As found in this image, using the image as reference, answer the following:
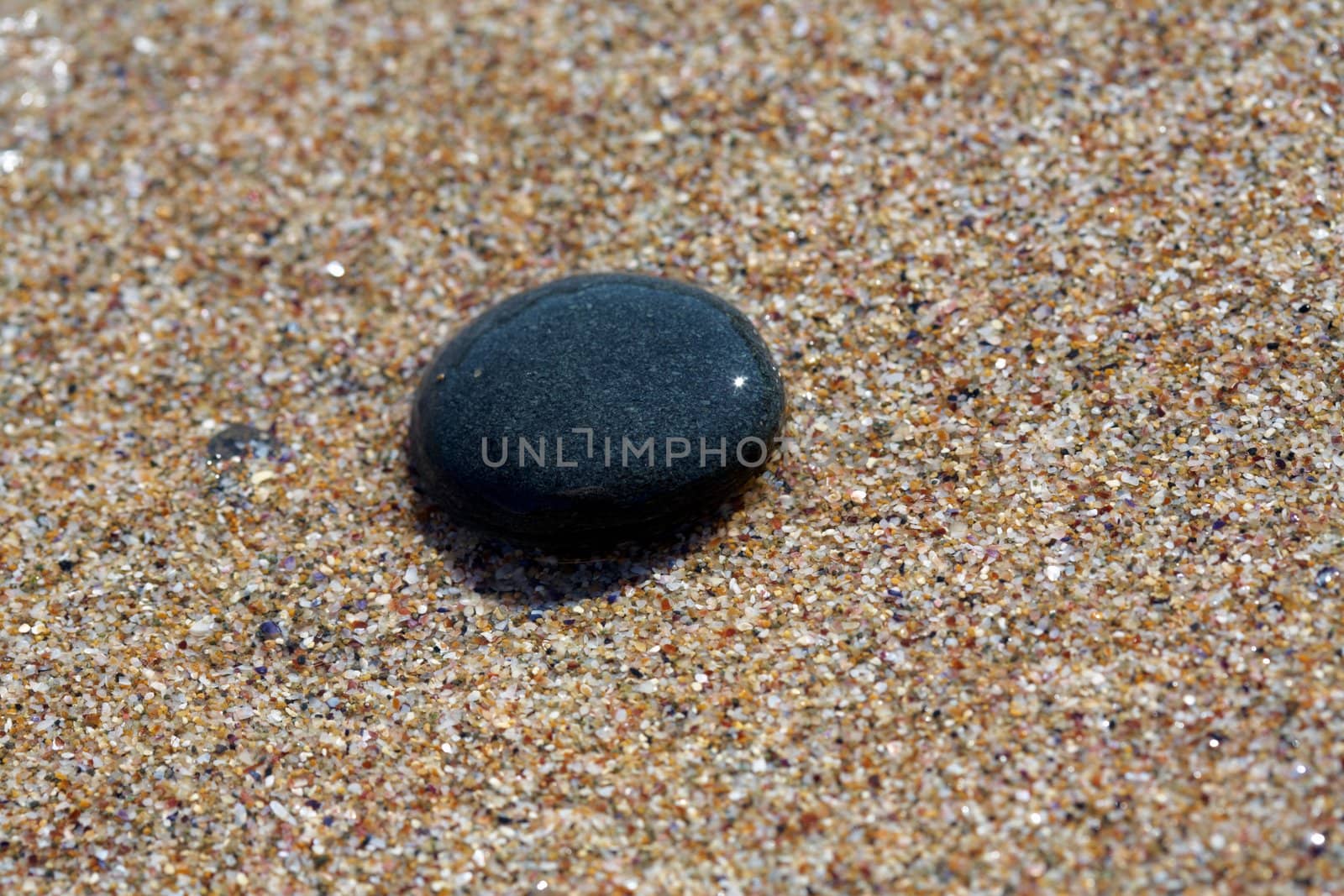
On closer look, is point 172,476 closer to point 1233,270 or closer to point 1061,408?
point 1061,408

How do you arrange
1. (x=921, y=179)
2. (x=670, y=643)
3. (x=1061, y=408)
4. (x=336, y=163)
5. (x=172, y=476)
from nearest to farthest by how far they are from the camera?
(x=670, y=643)
(x=1061, y=408)
(x=172, y=476)
(x=921, y=179)
(x=336, y=163)

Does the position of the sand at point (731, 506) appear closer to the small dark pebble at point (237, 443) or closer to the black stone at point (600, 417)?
the small dark pebble at point (237, 443)

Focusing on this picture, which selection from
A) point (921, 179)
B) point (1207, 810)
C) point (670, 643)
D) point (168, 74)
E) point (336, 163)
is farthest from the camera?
point (168, 74)

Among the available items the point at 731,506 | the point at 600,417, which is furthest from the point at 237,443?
the point at 731,506

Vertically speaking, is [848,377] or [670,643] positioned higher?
[848,377]

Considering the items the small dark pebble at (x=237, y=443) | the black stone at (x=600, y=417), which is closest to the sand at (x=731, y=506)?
the small dark pebble at (x=237, y=443)

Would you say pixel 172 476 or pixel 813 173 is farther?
pixel 813 173

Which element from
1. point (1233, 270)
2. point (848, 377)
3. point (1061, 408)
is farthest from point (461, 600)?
point (1233, 270)
